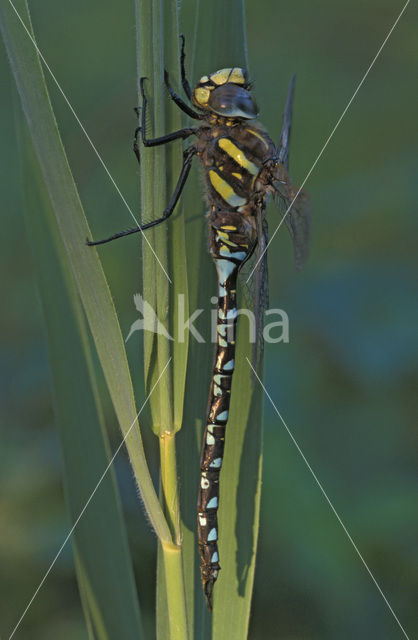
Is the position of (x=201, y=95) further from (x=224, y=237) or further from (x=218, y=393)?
(x=218, y=393)

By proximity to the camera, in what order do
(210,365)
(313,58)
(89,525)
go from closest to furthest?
(89,525), (210,365), (313,58)

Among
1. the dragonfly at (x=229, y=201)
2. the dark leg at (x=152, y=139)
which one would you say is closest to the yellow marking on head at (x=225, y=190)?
the dragonfly at (x=229, y=201)

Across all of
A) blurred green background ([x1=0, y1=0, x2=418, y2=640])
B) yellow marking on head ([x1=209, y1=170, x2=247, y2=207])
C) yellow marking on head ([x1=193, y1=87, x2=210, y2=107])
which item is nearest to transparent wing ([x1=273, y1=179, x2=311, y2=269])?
yellow marking on head ([x1=209, y1=170, x2=247, y2=207])

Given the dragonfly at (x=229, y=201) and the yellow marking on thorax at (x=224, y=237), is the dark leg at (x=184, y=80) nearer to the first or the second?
the dragonfly at (x=229, y=201)

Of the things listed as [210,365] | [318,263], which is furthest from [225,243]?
[318,263]

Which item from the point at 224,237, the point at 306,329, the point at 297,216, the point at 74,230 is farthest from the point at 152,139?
the point at 306,329

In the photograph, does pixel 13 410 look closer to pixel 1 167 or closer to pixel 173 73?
pixel 1 167

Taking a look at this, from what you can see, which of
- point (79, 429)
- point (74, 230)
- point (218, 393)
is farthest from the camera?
point (218, 393)

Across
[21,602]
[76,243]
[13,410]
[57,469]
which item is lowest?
[21,602]
